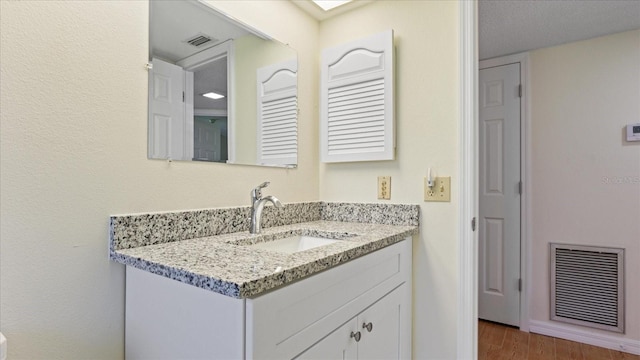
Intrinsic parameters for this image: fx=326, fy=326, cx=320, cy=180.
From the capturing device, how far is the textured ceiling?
6.21 ft

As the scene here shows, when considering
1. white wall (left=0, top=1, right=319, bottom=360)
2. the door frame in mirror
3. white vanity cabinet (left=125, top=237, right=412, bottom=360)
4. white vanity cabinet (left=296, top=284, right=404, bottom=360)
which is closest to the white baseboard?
white vanity cabinet (left=296, top=284, right=404, bottom=360)

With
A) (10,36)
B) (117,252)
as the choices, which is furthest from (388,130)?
(10,36)

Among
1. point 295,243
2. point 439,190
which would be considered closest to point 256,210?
point 295,243

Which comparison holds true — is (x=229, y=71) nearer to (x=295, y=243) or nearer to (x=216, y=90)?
(x=216, y=90)

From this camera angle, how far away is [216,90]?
4.34 feet

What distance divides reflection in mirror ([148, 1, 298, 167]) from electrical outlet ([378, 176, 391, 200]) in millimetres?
460

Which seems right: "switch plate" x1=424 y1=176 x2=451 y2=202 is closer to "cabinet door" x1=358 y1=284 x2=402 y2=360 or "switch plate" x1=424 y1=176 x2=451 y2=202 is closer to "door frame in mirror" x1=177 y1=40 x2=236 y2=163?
"cabinet door" x1=358 y1=284 x2=402 y2=360

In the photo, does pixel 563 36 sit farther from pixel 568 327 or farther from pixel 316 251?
pixel 316 251

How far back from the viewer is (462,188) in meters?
1.45

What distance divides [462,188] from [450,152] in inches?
6.8

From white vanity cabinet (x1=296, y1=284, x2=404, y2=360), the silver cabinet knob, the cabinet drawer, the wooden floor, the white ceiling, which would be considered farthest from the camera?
the wooden floor

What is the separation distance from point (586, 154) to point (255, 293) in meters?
2.65

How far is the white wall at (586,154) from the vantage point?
219 centimetres

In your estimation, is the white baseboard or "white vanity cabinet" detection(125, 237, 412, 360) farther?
the white baseboard
